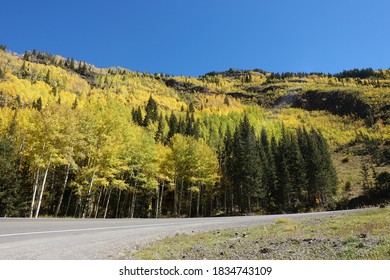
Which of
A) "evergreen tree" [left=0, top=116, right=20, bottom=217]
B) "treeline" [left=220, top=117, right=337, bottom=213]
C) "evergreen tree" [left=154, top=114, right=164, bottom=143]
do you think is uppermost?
"evergreen tree" [left=154, top=114, right=164, bottom=143]

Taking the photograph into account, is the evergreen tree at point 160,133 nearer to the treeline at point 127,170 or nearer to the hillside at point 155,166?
the hillside at point 155,166

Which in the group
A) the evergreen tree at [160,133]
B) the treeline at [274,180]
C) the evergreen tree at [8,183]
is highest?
the evergreen tree at [160,133]

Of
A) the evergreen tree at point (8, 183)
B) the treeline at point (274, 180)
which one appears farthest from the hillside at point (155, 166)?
the treeline at point (274, 180)

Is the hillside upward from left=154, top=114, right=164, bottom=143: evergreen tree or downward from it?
downward

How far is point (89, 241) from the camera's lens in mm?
9430

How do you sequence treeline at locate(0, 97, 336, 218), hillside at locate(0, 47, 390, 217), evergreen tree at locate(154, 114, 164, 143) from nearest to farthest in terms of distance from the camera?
treeline at locate(0, 97, 336, 218), hillside at locate(0, 47, 390, 217), evergreen tree at locate(154, 114, 164, 143)

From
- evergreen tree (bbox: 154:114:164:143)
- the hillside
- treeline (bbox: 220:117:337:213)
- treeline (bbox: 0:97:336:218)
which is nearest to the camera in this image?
treeline (bbox: 0:97:336:218)

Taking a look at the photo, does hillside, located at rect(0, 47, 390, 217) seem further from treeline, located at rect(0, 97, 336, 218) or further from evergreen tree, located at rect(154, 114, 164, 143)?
evergreen tree, located at rect(154, 114, 164, 143)

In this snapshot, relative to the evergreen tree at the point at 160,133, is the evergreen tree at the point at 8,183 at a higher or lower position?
lower

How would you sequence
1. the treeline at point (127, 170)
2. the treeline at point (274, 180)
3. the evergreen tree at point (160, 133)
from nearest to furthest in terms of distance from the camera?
the treeline at point (127, 170)
the treeline at point (274, 180)
the evergreen tree at point (160, 133)

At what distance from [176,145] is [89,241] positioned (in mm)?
31037

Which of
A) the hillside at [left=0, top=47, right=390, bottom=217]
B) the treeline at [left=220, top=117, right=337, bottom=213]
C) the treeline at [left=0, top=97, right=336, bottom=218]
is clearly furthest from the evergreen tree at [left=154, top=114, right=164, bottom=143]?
the treeline at [left=220, top=117, right=337, bottom=213]

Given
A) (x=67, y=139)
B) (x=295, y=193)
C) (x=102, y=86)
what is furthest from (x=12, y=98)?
(x=295, y=193)

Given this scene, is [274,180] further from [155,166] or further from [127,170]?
[127,170]
